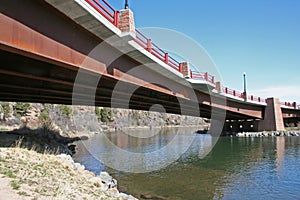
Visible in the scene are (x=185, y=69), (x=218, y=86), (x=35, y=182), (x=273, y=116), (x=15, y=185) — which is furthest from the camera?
(x=273, y=116)

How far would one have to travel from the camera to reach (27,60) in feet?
44.4

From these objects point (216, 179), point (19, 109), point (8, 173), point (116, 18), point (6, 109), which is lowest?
point (216, 179)

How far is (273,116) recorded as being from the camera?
60.2 metres

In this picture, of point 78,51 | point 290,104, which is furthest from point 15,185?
point 290,104

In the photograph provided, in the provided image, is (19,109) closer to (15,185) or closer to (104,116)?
(15,185)

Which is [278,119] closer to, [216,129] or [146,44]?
[216,129]

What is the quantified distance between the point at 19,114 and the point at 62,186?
5603 centimetres

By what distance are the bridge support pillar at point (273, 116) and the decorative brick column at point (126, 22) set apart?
177 feet

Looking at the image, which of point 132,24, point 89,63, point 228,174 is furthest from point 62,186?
point 228,174

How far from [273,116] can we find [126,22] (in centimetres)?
5519

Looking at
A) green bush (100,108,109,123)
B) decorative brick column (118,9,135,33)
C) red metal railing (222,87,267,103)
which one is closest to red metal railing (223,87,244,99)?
red metal railing (222,87,267,103)

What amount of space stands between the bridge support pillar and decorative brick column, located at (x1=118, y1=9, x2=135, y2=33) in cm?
5410

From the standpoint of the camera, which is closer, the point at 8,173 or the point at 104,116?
the point at 8,173

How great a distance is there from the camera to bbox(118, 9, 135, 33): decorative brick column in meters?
14.3
